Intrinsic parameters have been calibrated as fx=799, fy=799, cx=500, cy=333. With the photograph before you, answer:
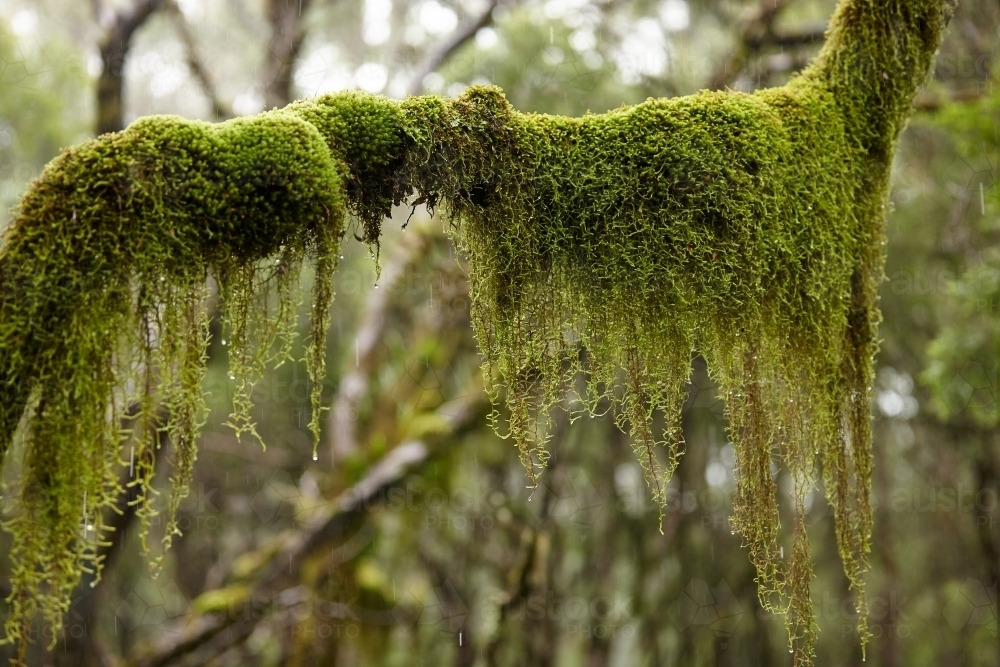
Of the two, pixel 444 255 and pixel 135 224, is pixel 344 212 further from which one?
pixel 444 255

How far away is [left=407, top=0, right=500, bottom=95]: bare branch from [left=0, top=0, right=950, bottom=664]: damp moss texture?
11.7 ft

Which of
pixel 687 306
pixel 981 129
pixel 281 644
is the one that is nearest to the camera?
pixel 687 306

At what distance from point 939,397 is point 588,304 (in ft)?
15.1

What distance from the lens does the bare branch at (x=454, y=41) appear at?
574 centimetres

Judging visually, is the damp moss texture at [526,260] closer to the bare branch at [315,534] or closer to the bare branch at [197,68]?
the bare branch at [315,534]

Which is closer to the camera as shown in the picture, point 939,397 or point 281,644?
point 939,397

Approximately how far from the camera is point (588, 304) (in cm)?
234

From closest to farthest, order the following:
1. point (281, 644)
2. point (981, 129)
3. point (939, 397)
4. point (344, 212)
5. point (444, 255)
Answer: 1. point (344, 212)
2. point (981, 129)
3. point (939, 397)
4. point (444, 255)
5. point (281, 644)

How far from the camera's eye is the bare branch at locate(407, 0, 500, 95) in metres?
5.74

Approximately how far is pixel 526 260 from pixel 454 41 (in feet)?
13.8

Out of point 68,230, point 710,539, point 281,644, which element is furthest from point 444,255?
point 68,230

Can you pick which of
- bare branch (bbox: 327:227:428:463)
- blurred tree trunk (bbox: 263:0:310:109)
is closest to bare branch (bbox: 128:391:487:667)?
bare branch (bbox: 327:227:428:463)

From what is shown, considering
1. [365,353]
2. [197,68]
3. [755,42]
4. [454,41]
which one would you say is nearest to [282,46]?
[197,68]

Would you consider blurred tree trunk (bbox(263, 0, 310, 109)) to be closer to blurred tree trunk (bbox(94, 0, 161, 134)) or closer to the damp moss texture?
blurred tree trunk (bbox(94, 0, 161, 134))
